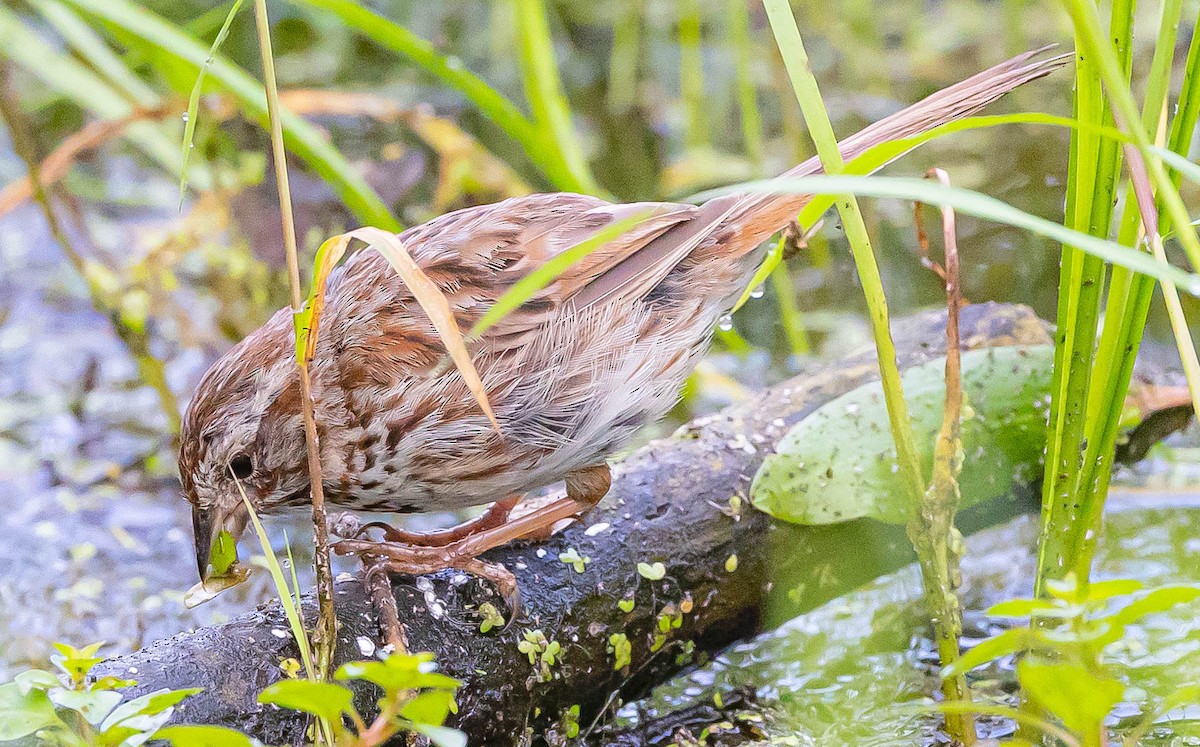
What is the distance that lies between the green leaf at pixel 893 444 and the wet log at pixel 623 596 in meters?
0.06

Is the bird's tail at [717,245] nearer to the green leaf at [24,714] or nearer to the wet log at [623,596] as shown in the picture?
the wet log at [623,596]

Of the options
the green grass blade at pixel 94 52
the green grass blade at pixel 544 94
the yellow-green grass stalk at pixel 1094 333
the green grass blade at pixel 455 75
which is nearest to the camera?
the yellow-green grass stalk at pixel 1094 333

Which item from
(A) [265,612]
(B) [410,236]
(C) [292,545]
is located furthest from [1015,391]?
(C) [292,545]

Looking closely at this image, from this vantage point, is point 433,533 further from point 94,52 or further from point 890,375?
point 94,52

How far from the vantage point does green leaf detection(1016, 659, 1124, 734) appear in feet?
4.65

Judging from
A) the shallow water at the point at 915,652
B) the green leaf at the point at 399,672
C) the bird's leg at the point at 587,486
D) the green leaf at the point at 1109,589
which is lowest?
the shallow water at the point at 915,652

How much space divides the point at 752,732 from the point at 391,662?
132 centimetres

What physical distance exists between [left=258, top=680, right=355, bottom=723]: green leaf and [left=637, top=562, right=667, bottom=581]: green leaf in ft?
3.62

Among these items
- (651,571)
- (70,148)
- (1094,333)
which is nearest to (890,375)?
(1094,333)

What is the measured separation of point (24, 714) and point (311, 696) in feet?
1.65

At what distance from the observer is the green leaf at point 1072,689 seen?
142 centimetres

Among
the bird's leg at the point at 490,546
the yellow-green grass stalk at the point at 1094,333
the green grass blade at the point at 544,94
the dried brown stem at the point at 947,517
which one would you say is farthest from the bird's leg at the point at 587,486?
the green grass blade at the point at 544,94

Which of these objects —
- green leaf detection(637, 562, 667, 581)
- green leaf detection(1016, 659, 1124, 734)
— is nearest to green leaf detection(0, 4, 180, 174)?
green leaf detection(637, 562, 667, 581)

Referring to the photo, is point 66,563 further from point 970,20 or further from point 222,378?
point 970,20
